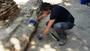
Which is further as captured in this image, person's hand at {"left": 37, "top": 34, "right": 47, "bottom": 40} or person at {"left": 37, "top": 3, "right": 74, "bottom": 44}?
person's hand at {"left": 37, "top": 34, "right": 47, "bottom": 40}

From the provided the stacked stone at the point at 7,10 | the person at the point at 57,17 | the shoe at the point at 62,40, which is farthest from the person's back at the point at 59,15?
the stacked stone at the point at 7,10

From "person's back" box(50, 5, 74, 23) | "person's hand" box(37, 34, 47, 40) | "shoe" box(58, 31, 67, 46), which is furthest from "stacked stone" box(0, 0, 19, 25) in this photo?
"person's back" box(50, 5, 74, 23)

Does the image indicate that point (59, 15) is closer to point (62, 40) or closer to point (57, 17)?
point (57, 17)

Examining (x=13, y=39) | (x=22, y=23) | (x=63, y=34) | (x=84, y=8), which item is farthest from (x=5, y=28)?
(x=84, y=8)

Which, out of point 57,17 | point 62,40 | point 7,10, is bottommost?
point 62,40

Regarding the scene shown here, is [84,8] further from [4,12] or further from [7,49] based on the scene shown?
[7,49]

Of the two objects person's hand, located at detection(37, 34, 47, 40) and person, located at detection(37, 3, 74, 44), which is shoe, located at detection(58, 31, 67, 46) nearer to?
person, located at detection(37, 3, 74, 44)

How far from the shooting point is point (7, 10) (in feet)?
21.5

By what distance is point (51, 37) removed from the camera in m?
5.49

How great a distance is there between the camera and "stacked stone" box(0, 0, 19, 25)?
252 inches

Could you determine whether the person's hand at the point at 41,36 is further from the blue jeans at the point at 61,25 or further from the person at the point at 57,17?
the blue jeans at the point at 61,25

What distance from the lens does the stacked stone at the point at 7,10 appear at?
252 inches

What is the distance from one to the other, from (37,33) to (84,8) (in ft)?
8.46

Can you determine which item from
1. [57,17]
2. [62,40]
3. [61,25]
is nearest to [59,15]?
[57,17]
